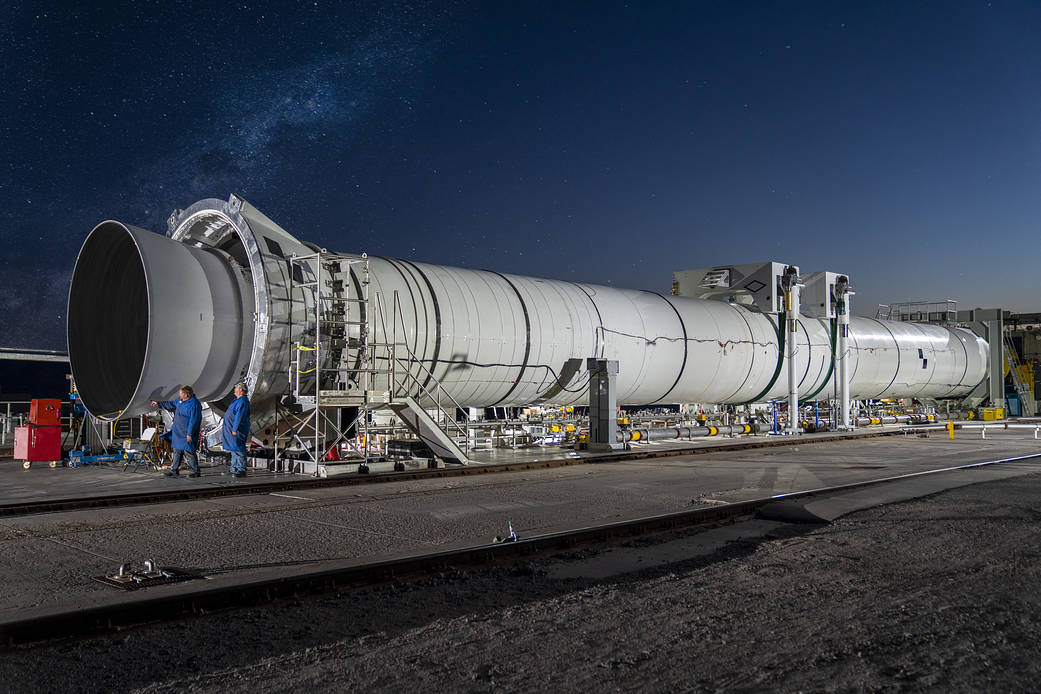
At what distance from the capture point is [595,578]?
479 cm

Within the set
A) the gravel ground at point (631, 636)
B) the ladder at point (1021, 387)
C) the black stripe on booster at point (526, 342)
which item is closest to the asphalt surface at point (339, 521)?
the gravel ground at point (631, 636)

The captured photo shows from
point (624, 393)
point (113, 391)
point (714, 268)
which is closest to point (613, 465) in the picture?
point (624, 393)

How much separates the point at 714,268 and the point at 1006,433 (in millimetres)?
9422

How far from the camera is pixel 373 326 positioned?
1114 centimetres

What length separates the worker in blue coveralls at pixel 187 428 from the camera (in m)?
9.97

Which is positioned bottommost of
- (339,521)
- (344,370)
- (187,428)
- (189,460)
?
(339,521)

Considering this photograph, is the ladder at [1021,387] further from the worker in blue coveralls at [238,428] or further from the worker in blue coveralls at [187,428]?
the worker in blue coveralls at [187,428]

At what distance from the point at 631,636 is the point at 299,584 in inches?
77.7

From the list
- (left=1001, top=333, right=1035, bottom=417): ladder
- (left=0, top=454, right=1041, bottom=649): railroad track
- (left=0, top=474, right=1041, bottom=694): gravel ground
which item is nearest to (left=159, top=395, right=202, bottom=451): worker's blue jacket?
(left=0, top=454, right=1041, bottom=649): railroad track

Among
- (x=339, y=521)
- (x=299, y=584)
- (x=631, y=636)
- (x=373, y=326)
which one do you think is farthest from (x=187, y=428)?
(x=631, y=636)

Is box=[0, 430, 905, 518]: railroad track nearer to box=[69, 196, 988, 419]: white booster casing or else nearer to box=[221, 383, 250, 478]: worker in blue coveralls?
box=[221, 383, 250, 478]: worker in blue coveralls

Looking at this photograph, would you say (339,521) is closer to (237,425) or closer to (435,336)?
(237,425)

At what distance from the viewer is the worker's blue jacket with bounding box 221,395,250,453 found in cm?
987

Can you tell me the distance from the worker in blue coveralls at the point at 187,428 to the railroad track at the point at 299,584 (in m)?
5.88
